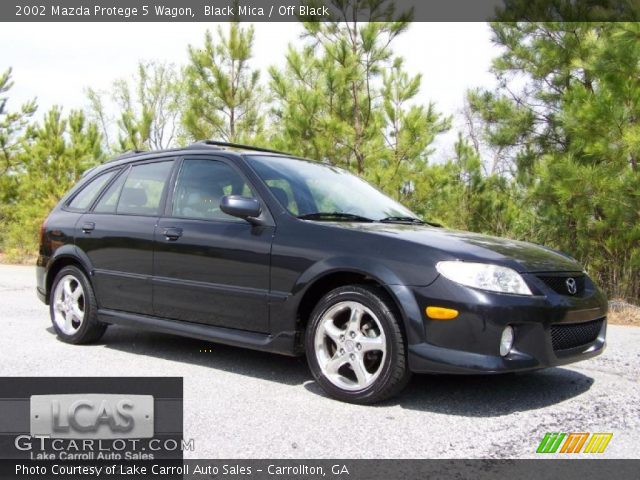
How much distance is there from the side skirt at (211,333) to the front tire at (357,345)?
203 mm

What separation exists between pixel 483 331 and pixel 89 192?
13.4 ft

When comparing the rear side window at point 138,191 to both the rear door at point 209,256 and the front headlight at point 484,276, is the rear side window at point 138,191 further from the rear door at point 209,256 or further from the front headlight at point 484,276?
the front headlight at point 484,276

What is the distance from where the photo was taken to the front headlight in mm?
4016

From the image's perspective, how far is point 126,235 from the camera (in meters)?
5.63

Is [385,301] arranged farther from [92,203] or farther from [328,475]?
[92,203]

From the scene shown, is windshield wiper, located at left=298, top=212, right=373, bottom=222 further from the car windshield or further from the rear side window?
the rear side window

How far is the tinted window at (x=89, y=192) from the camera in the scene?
6305 mm

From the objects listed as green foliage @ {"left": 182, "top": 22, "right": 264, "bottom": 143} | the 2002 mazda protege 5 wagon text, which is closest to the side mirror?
the 2002 mazda protege 5 wagon text

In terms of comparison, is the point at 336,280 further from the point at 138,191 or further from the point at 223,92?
the point at 223,92

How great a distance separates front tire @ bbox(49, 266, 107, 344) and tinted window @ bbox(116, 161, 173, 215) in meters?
0.75

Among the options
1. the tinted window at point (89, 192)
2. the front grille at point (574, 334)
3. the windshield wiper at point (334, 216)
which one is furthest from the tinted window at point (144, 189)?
the front grille at point (574, 334)

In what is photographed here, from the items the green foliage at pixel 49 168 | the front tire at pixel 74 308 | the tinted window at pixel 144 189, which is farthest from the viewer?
the green foliage at pixel 49 168

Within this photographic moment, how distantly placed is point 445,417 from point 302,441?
0.96 metres

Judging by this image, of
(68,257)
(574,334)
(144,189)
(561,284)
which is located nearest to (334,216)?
(561,284)
